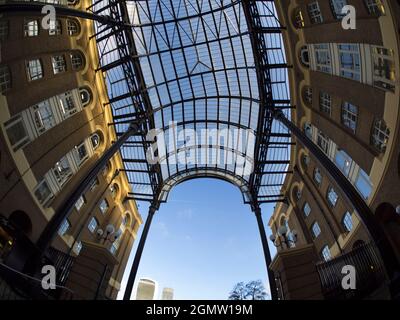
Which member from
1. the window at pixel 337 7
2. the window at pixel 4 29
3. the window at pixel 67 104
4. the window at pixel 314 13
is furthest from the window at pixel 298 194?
the window at pixel 4 29

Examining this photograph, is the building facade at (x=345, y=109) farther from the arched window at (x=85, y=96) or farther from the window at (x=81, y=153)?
the window at (x=81, y=153)

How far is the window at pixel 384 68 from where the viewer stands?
575 inches

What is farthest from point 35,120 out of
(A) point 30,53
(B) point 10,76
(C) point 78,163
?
(C) point 78,163

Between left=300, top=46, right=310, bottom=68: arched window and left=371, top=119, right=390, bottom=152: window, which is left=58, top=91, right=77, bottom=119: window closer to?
left=300, top=46, right=310, bottom=68: arched window

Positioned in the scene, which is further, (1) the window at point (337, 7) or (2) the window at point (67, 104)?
(2) the window at point (67, 104)

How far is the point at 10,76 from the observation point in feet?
55.6

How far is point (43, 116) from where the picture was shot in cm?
1986

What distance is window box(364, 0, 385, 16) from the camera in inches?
585

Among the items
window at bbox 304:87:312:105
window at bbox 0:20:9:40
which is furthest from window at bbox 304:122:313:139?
window at bbox 0:20:9:40

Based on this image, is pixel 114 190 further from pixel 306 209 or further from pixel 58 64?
pixel 306 209

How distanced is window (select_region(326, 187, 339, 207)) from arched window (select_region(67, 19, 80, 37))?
25870 millimetres

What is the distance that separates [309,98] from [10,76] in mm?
22672

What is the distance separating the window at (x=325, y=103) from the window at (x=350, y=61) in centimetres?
261
